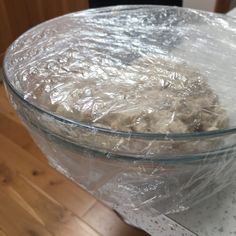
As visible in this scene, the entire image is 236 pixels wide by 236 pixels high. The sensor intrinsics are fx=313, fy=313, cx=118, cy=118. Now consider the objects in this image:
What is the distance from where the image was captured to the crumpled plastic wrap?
317 mm

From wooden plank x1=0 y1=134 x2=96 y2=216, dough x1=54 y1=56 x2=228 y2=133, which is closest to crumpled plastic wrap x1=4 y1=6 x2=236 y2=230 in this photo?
dough x1=54 y1=56 x2=228 y2=133

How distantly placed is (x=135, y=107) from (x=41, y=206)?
79 cm

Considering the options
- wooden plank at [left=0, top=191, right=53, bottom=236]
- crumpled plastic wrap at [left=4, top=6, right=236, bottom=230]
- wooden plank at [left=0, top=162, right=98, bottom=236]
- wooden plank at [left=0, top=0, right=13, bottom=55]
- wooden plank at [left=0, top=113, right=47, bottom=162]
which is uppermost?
crumpled plastic wrap at [left=4, top=6, right=236, bottom=230]

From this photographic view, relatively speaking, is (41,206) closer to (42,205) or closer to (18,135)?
(42,205)

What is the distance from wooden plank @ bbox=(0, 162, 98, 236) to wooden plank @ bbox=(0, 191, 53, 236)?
0.01m

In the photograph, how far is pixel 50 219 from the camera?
3.23 ft

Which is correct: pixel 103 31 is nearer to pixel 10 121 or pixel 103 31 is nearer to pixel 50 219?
pixel 50 219

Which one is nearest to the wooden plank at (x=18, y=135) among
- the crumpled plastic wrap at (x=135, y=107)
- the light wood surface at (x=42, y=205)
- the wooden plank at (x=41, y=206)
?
the light wood surface at (x=42, y=205)

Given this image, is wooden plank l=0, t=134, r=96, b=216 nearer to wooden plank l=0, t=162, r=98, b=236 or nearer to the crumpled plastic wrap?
wooden plank l=0, t=162, r=98, b=236

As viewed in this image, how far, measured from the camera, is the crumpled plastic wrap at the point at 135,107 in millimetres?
317

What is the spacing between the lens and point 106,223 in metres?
0.96

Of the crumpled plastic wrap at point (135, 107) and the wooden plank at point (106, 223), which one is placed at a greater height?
the crumpled plastic wrap at point (135, 107)

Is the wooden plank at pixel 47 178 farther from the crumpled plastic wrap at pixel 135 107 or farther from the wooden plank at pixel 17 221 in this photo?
the crumpled plastic wrap at pixel 135 107

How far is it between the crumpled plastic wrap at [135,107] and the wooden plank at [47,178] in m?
0.65
